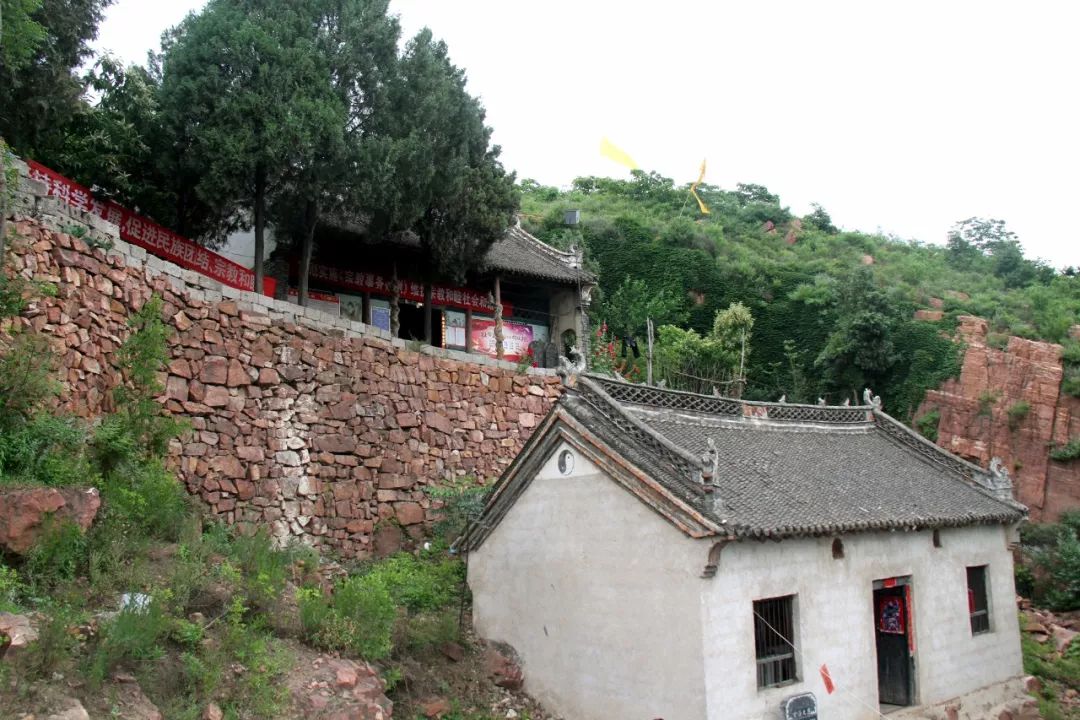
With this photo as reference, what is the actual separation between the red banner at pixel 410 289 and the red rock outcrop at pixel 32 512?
14077 millimetres

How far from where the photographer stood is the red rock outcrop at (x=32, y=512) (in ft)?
25.6

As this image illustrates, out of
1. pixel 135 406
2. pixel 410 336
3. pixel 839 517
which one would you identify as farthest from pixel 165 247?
pixel 839 517

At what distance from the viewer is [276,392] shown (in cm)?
1370

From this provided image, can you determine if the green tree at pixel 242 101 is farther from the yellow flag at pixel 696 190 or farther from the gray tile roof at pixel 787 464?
the yellow flag at pixel 696 190

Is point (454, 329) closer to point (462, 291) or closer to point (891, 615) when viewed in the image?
point (462, 291)

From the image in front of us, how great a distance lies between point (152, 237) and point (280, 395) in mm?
4152

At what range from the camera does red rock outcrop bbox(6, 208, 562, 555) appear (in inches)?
418

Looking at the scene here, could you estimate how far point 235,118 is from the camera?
14.8 metres

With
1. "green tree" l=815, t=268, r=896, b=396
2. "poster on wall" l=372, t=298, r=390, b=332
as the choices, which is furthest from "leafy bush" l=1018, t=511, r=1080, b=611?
"poster on wall" l=372, t=298, r=390, b=332

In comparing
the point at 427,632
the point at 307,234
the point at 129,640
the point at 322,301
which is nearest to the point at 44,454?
the point at 129,640

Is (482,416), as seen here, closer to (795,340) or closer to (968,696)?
(968,696)

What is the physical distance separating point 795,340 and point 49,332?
26402 mm

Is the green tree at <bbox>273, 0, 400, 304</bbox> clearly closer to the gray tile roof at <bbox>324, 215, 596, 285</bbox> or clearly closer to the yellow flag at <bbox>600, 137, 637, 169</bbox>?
the gray tile roof at <bbox>324, 215, 596, 285</bbox>

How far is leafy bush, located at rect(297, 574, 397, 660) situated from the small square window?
928 centimetres
